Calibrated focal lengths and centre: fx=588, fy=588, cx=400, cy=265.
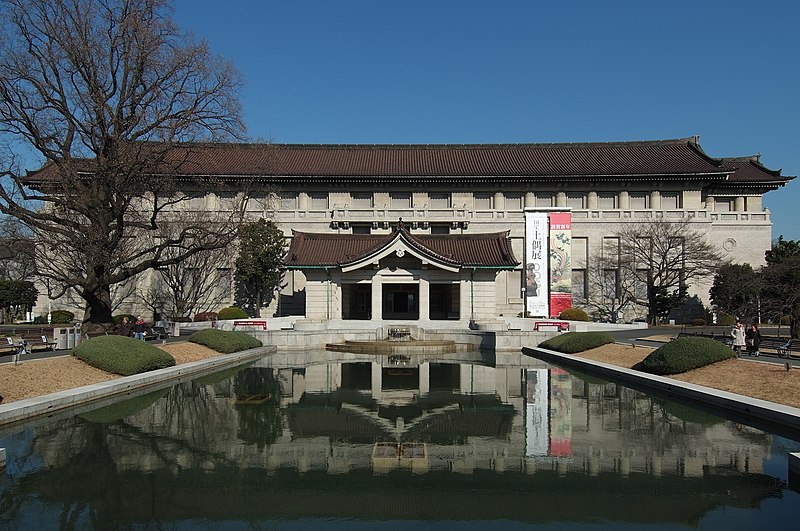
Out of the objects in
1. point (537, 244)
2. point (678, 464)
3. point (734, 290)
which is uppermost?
point (537, 244)

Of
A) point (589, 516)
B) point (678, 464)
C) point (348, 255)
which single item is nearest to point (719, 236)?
point (348, 255)

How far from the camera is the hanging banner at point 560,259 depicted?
46547 mm

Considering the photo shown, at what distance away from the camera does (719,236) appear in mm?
53562

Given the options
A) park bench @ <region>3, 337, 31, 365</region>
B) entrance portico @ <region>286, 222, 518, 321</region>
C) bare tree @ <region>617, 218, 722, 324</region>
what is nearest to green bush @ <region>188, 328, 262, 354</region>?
park bench @ <region>3, 337, 31, 365</region>

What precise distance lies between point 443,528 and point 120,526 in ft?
13.1

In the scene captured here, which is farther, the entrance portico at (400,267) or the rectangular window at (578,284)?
the rectangular window at (578,284)

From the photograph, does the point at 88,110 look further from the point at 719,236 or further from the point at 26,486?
the point at 719,236

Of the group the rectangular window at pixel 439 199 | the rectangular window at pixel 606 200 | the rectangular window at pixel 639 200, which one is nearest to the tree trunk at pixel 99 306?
the rectangular window at pixel 439 199

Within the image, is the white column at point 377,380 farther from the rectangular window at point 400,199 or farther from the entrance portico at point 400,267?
the rectangular window at point 400,199

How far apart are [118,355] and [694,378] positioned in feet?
A: 58.0

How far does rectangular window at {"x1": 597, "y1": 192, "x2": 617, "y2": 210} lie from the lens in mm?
52750

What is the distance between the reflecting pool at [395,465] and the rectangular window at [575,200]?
38.0 meters

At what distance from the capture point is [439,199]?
176ft

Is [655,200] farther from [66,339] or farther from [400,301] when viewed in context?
[66,339]
